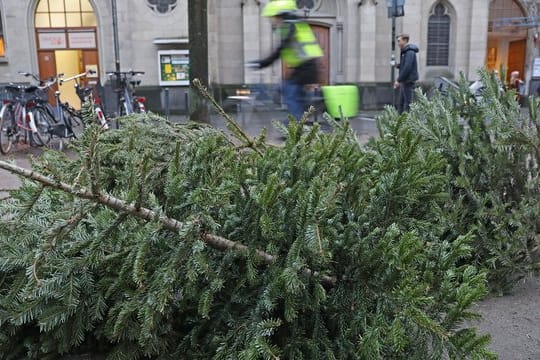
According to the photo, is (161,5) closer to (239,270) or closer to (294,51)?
(294,51)

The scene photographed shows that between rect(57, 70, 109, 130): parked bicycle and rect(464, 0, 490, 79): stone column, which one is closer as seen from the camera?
rect(57, 70, 109, 130): parked bicycle

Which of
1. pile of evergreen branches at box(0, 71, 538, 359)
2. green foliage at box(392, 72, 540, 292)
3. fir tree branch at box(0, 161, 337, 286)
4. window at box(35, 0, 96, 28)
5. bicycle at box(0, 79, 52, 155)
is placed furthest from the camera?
window at box(35, 0, 96, 28)

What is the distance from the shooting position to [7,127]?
9312 millimetres

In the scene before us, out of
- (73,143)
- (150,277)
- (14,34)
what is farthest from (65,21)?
(150,277)

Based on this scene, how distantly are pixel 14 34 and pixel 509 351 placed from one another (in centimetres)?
1836

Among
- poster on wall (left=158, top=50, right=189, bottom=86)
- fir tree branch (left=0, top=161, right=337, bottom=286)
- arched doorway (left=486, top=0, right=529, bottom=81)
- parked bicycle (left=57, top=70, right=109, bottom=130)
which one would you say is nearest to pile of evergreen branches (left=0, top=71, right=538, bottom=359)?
fir tree branch (left=0, top=161, right=337, bottom=286)

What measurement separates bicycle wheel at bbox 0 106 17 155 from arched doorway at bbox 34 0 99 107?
8830 mm

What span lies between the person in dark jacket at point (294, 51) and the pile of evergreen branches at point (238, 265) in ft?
10.2

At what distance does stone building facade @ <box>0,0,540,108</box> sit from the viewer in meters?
17.3

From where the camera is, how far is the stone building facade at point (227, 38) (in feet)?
56.9

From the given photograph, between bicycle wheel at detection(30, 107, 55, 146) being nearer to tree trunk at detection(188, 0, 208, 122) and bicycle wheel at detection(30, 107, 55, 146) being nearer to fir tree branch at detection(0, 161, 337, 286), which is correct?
tree trunk at detection(188, 0, 208, 122)

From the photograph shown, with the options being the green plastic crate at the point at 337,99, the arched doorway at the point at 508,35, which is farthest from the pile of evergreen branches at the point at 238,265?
the arched doorway at the point at 508,35

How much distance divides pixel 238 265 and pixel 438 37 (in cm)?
1931

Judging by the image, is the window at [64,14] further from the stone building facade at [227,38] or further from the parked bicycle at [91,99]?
the parked bicycle at [91,99]
